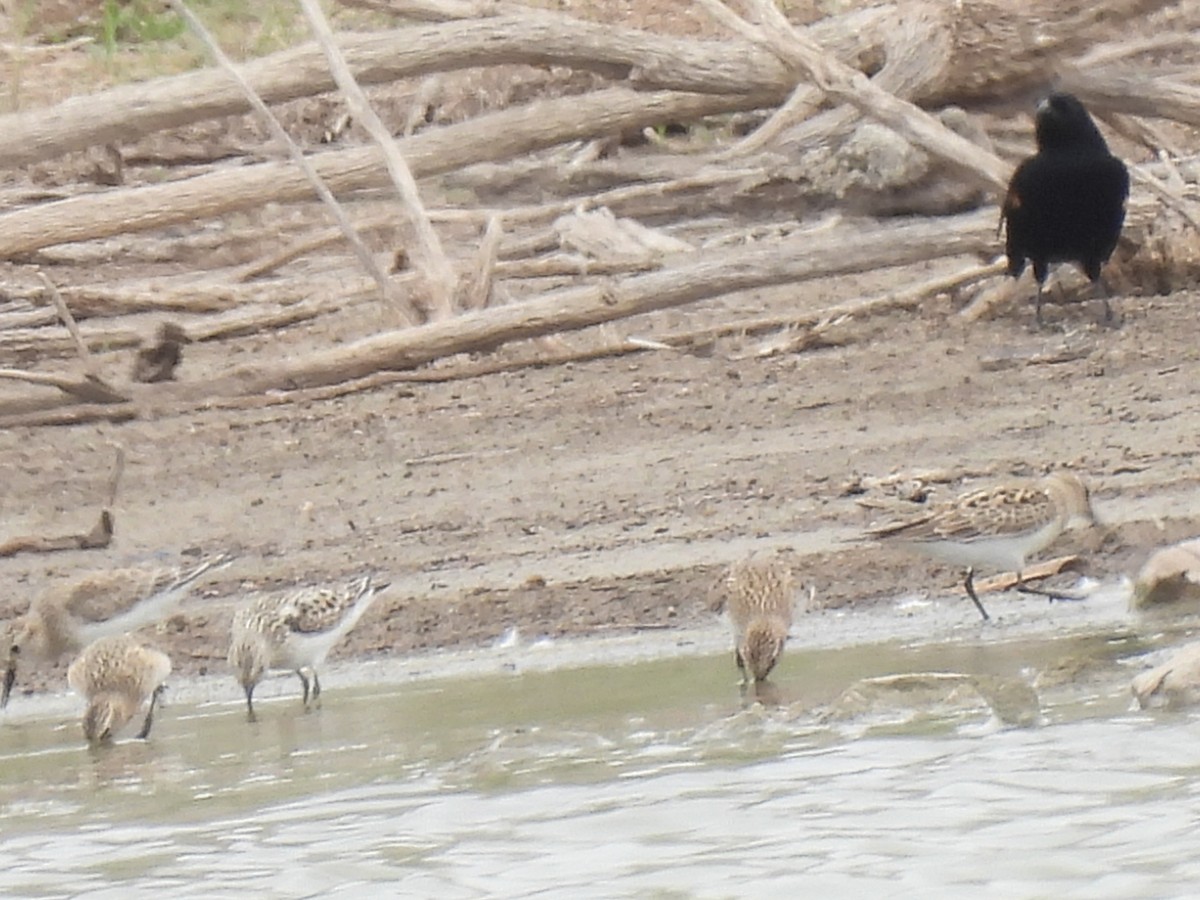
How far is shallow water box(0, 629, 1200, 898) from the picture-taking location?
514 centimetres

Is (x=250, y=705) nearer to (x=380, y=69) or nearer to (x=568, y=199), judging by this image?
(x=380, y=69)

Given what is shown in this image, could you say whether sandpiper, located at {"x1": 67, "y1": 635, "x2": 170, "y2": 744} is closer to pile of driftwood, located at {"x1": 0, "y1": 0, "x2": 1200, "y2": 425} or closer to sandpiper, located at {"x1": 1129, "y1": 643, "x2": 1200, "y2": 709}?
pile of driftwood, located at {"x1": 0, "y1": 0, "x2": 1200, "y2": 425}

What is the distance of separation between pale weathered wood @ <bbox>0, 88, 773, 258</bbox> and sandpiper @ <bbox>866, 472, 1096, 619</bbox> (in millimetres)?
3607

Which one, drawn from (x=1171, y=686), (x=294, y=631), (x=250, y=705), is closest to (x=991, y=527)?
(x=1171, y=686)

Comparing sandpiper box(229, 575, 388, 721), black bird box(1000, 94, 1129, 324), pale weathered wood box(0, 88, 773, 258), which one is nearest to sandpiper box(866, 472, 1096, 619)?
sandpiper box(229, 575, 388, 721)

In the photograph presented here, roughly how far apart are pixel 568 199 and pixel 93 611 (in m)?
4.97

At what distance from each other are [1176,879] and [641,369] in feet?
17.5

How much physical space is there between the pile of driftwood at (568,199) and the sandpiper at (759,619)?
270cm

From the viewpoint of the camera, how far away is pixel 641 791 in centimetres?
578

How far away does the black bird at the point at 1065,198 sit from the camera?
1012cm

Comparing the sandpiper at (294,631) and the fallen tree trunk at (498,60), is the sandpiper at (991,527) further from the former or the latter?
the fallen tree trunk at (498,60)

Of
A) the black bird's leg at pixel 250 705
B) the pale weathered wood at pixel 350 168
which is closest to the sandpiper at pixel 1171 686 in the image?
the black bird's leg at pixel 250 705

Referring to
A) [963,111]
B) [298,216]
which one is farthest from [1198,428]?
[298,216]

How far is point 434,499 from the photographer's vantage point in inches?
341
